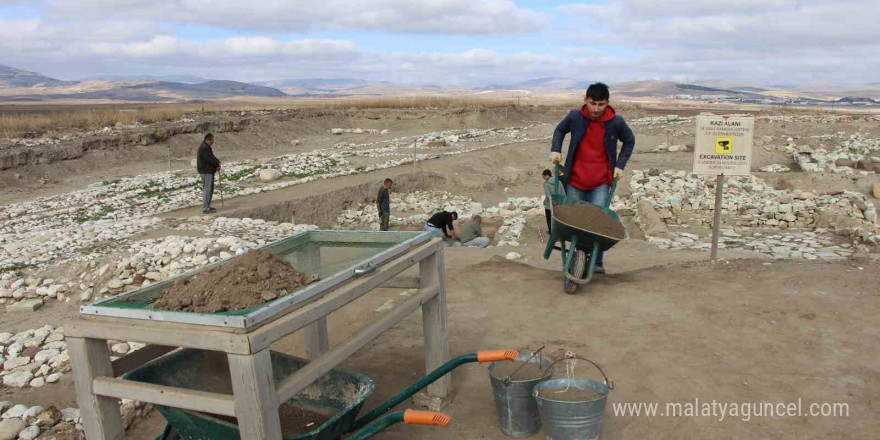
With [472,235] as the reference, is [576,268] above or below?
above

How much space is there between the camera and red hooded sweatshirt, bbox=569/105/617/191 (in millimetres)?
5867

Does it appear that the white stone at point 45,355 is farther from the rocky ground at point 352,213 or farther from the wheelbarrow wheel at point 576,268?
the wheelbarrow wheel at point 576,268

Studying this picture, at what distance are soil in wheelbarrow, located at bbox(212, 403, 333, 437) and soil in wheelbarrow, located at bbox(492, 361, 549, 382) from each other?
3.48 feet

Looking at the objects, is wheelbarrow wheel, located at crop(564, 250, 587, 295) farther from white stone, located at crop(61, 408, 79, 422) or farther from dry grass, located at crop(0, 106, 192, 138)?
dry grass, located at crop(0, 106, 192, 138)

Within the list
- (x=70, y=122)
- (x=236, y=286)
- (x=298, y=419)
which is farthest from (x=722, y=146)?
(x=70, y=122)

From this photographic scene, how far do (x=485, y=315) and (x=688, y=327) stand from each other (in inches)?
65.3

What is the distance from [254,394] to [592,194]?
14.6ft

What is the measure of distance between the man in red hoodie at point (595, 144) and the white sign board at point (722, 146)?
5.08ft

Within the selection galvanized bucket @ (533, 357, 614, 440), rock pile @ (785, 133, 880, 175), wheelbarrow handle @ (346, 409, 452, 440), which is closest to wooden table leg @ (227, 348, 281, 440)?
wheelbarrow handle @ (346, 409, 452, 440)

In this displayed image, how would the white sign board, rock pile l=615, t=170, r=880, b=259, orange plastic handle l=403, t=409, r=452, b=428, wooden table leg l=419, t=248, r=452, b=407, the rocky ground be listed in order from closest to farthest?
orange plastic handle l=403, t=409, r=452, b=428 < wooden table leg l=419, t=248, r=452, b=407 < the white sign board < the rocky ground < rock pile l=615, t=170, r=880, b=259

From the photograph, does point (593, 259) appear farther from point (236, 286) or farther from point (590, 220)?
point (236, 286)

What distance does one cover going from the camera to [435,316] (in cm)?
401

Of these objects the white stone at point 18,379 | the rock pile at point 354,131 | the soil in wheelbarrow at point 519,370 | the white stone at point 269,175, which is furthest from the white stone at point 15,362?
the rock pile at point 354,131

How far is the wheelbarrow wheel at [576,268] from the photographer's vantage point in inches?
225
